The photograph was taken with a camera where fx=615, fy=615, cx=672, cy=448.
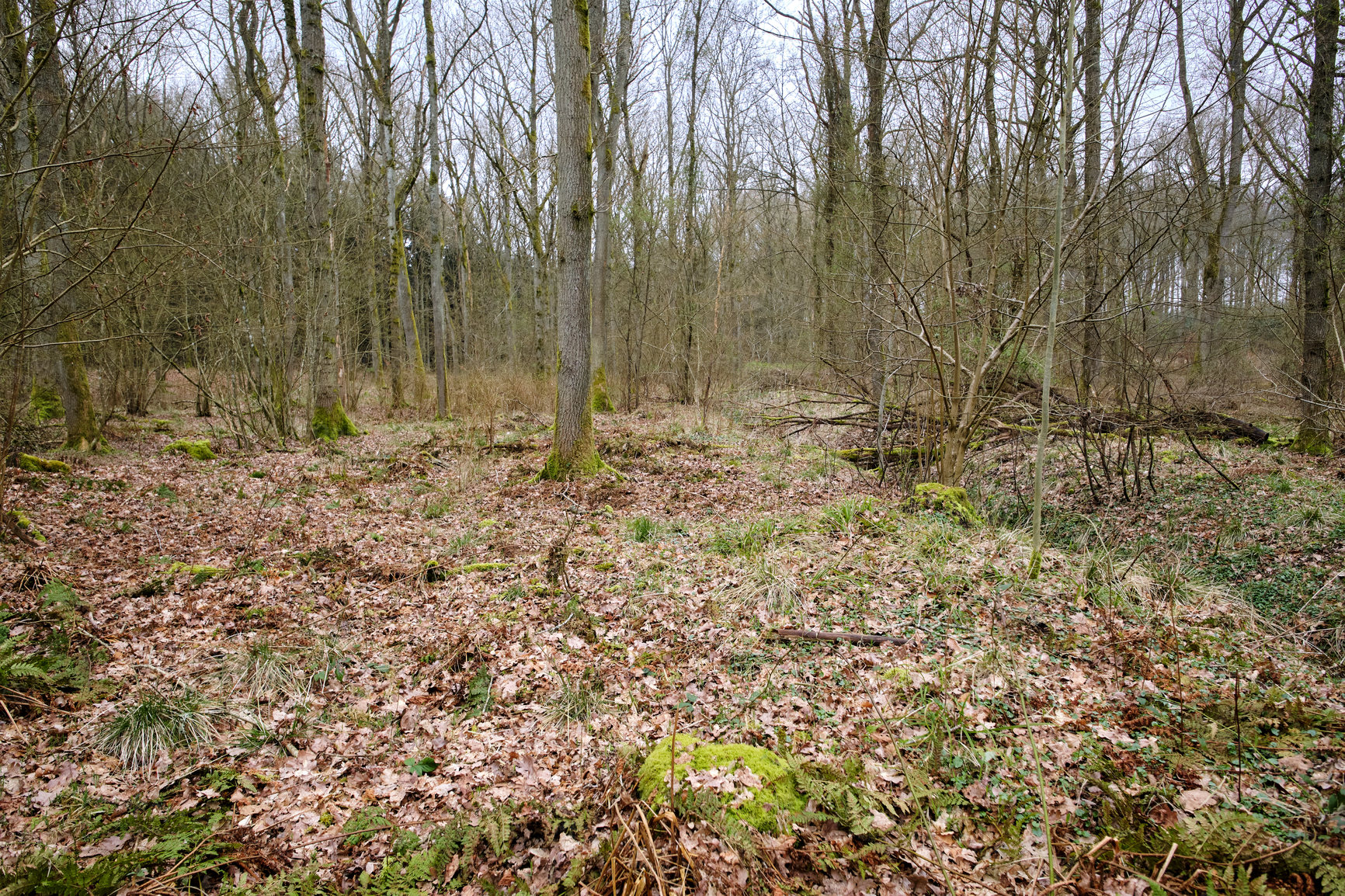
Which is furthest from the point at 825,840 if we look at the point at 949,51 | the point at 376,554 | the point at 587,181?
the point at 587,181

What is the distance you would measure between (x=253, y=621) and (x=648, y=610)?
2731 millimetres

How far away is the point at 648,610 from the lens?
459cm

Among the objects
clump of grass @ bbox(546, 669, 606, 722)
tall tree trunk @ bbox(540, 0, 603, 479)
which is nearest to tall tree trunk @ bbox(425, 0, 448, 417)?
tall tree trunk @ bbox(540, 0, 603, 479)

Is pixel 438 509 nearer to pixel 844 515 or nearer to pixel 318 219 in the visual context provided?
pixel 844 515

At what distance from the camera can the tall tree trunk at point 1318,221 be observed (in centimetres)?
783

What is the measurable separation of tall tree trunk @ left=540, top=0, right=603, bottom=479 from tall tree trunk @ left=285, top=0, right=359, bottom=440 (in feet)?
17.7

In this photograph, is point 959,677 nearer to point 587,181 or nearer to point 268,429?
point 587,181

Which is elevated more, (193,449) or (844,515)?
(193,449)

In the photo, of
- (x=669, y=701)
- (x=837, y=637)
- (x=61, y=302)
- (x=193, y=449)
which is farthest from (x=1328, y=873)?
(x=61, y=302)

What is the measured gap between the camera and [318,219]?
35.1ft

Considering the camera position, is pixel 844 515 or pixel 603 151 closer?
pixel 844 515

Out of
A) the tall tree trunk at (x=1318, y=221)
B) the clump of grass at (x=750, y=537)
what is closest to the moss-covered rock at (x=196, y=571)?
the clump of grass at (x=750, y=537)

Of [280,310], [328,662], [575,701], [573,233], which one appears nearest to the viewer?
[575,701]

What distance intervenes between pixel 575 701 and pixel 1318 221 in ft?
37.6
